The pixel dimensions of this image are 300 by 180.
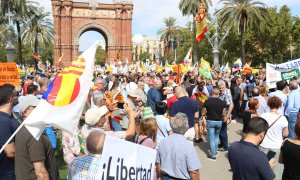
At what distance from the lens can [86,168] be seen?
3430 mm

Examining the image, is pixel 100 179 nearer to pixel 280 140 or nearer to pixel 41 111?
pixel 41 111

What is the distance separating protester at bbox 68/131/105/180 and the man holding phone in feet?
4.96

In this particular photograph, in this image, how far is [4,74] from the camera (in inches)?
363

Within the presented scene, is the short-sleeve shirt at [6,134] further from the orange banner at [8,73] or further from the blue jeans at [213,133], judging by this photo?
the orange banner at [8,73]

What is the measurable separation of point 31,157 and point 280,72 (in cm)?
799

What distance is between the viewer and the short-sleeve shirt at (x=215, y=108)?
8352 mm

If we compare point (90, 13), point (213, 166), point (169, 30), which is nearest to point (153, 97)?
point (213, 166)

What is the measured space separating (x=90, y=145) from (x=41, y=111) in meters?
0.60

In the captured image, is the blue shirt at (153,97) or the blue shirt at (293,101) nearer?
the blue shirt at (293,101)

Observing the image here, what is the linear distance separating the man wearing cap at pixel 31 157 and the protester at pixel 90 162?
25.2 inches

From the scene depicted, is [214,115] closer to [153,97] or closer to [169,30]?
[153,97]

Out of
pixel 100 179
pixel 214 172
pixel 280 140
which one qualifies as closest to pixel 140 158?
pixel 100 179

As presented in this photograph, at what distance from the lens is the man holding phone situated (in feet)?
Answer: 12.3

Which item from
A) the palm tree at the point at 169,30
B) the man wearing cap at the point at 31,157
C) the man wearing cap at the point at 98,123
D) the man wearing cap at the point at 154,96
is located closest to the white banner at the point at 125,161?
the man wearing cap at the point at 98,123
